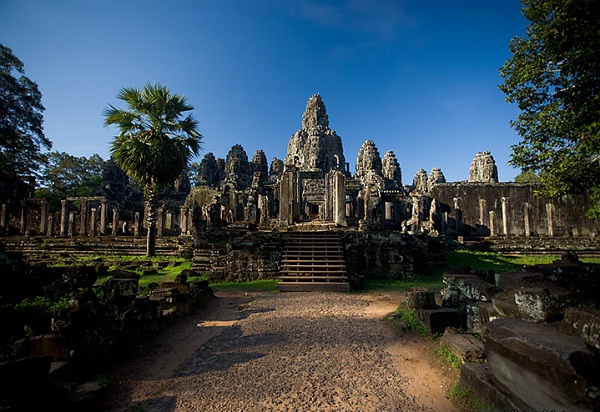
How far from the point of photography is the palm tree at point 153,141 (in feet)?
43.5

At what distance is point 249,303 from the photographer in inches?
280

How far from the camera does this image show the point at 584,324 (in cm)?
241

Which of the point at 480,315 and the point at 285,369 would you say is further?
the point at 480,315

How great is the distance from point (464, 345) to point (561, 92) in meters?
6.82

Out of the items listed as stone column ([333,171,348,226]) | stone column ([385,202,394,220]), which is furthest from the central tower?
stone column ([385,202,394,220])

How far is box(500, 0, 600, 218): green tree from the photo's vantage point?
5.87 metres

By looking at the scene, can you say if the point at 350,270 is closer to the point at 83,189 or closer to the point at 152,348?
the point at 152,348

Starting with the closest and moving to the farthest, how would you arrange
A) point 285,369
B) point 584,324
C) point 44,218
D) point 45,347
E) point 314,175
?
1. point 584,324
2. point 45,347
3. point 285,369
4. point 44,218
5. point 314,175

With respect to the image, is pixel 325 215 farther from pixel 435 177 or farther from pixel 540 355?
pixel 435 177

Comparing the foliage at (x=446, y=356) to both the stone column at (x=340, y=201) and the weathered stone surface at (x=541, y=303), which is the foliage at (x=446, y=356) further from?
the stone column at (x=340, y=201)

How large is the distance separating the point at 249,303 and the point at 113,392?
13.2ft

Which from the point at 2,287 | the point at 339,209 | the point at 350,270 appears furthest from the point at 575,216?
the point at 2,287

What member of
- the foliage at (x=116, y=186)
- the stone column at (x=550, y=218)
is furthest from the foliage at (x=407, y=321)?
the foliage at (x=116, y=186)

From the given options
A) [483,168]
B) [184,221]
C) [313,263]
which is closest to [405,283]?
[313,263]
